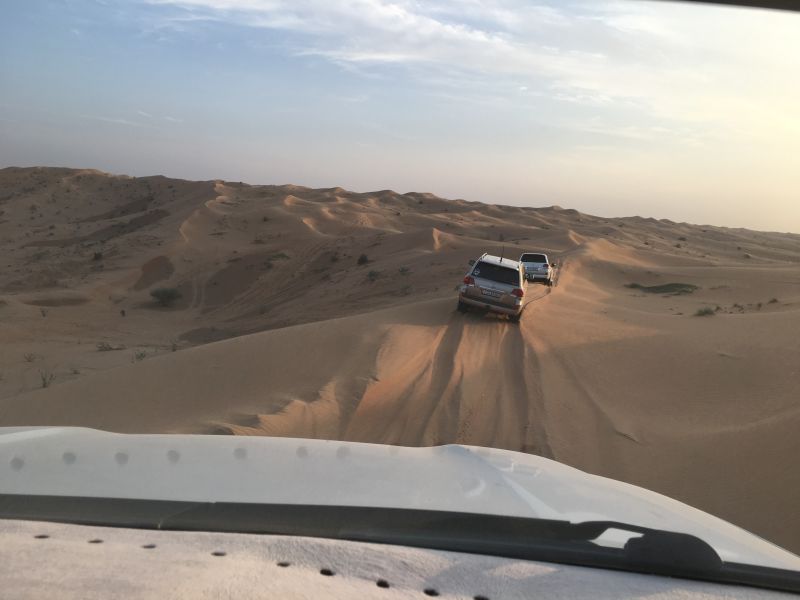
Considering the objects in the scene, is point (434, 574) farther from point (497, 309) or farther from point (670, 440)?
point (497, 309)

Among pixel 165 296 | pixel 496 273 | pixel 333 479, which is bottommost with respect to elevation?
pixel 165 296

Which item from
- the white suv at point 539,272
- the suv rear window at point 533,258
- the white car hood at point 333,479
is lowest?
the white car hood at point 333,479

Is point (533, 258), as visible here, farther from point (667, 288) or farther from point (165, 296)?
point (165, 296)

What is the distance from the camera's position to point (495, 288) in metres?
18.4

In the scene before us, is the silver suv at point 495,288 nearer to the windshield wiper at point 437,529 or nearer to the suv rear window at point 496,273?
the suv rear window at point 496,273

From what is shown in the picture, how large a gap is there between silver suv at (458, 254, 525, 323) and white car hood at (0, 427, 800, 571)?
1299 centimetres

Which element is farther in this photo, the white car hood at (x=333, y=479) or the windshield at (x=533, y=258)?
the windshield at (x=533, y=258)

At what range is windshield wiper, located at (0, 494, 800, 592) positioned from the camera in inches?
120

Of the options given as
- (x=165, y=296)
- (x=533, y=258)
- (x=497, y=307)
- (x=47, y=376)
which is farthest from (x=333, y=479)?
(x=165, y=296)

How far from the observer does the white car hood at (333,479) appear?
3.80 metres

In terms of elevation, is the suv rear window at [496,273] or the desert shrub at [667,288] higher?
the suv rear window at [496,273]

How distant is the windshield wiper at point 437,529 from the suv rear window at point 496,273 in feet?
49.8

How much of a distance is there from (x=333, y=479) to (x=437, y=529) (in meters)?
1.07

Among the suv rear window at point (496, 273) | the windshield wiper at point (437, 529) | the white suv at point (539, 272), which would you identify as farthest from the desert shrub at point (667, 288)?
the windshield wiper at point (437, 529)
